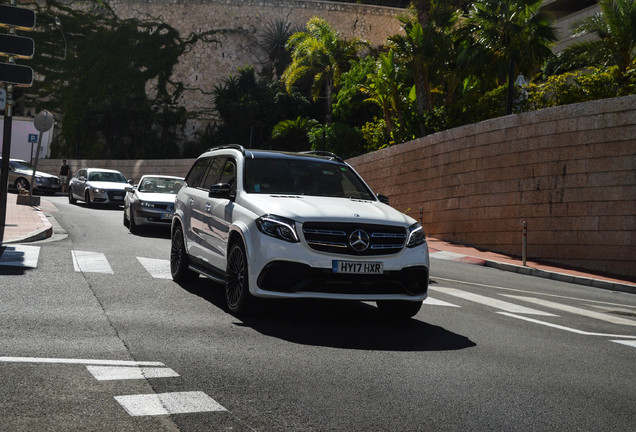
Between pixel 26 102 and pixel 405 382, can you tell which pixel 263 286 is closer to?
pixel 405 382

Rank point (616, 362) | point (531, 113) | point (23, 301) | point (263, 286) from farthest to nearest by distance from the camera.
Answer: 1. point (531, 113)
2. point (23, 301)
3. point (263, 286)
4. point (616, 362)

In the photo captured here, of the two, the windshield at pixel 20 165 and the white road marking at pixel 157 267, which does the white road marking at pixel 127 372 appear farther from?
the windshield at pixel 20 165

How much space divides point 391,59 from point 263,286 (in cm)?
2704

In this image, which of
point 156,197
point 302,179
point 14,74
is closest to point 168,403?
point 302,179

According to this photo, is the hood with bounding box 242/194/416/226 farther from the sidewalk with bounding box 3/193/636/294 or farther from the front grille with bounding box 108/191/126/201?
the front grille with bounding box 108/191/126/201

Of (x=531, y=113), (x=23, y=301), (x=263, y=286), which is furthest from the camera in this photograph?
(x=531, y=113)

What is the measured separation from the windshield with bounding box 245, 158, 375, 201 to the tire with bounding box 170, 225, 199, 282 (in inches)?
78.7

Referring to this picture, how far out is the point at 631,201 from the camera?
59.1ft

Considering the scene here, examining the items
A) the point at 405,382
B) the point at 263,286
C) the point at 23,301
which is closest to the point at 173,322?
the point at 263,286

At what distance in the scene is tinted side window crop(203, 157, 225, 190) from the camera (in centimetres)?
953

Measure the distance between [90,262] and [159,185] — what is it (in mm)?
9024

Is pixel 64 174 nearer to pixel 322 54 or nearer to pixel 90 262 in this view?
pixel 322 54

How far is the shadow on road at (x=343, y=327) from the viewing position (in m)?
6.99

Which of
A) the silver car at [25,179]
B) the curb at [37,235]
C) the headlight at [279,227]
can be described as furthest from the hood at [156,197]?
the silver car at [25,179]
